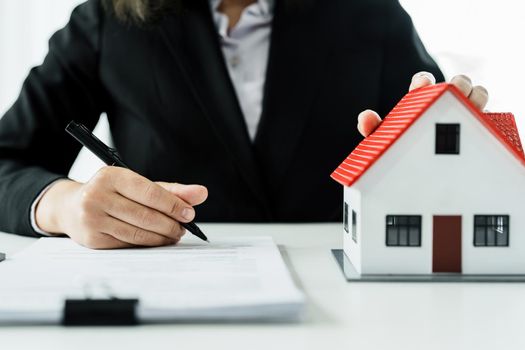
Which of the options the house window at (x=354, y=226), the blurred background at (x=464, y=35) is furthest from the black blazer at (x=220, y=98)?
the blurred background at (x=464, y=35)

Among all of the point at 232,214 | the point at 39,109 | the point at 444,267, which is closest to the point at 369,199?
the point at 444,267

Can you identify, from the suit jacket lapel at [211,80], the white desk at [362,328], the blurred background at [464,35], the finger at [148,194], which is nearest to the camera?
the white desk at [362,328]

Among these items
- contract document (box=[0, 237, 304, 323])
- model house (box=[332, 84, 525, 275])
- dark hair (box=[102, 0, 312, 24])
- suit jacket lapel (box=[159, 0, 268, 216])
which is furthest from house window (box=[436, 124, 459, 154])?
dark hair (box=[102, 0, 312, 24])

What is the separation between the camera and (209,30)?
146cm

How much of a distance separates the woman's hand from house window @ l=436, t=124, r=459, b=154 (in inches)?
6.4

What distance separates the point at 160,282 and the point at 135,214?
22cm

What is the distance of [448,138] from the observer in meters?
0.72

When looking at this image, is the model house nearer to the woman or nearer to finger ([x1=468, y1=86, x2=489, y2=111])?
finger ([x1=468, y1=86, x2=489, y2=111])

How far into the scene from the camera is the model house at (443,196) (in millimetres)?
725

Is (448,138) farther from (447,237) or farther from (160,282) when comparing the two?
(160,282)

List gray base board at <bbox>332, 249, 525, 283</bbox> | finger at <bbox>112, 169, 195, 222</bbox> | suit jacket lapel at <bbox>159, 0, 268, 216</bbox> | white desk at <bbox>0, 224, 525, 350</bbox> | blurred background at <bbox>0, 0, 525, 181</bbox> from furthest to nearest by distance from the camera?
blurred background at <bbox>0, 0, 525, 181</bbox>
suit jacket lapel at <bbox>159, 0, 268, 216</bbox>
finger at <bbox>112, 169, 195, 222</bbox>
gray base board at <bbox>332, 249, 525, 283</bbox>
white desk at <bbox>0, 224, 525, 350</bbox>

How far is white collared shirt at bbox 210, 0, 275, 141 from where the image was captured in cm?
152

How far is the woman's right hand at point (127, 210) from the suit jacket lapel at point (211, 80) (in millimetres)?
582

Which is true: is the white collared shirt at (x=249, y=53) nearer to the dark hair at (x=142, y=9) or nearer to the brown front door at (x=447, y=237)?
the dark hair at (x=142, y=9)
